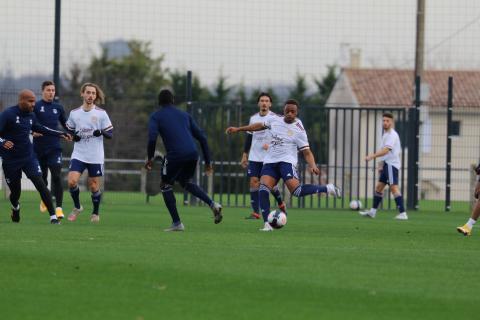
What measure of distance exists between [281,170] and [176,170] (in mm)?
1632

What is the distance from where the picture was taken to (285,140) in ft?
54.1

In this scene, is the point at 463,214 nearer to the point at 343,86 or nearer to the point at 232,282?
the point at 232,282

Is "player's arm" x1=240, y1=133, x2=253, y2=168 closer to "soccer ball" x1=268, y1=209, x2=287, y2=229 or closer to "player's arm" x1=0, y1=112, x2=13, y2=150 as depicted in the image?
"soccer ball" x1=268, y1=209, x2=287, y2=229

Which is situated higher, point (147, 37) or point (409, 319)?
point (147, 37)

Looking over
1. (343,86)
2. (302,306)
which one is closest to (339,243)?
(302,306)

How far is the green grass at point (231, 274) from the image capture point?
846 cm

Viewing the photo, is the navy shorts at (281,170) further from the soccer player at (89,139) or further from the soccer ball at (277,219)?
the soccer player at (89,139)

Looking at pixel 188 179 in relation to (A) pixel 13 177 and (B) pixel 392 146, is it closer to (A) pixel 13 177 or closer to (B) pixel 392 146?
(A) pixel 13 177

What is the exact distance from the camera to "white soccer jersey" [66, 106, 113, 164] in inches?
739

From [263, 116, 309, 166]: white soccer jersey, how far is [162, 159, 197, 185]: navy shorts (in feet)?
4.28

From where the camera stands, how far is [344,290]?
372 inches

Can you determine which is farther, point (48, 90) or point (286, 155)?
point (48, 90)

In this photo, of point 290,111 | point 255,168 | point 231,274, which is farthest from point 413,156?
point 231,274

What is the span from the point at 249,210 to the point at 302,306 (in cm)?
1658
